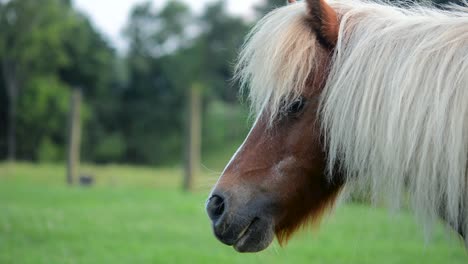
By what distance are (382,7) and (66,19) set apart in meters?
39.9

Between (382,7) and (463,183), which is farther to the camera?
(382,7)

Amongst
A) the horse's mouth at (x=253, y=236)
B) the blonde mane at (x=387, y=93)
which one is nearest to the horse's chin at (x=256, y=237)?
the horse's mouth at (x=253, y=236)

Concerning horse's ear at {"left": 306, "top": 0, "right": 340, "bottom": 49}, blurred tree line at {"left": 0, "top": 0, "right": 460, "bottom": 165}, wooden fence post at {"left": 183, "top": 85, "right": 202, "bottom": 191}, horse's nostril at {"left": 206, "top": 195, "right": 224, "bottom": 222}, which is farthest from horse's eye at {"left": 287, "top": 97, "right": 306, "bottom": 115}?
blurred tree line at {"left": 0, "top": 0, "right": 460, "bottom": 165}

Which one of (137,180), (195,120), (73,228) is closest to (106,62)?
(137,180)

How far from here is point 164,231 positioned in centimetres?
Result: 718

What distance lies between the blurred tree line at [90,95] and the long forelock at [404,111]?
30002 mm

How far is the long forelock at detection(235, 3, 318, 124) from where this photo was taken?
103 inches

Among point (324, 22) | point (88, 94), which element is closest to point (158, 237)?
point (324, 22)

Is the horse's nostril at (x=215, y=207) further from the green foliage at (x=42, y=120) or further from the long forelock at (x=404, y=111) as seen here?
the green foliage at (x=42, y=120)

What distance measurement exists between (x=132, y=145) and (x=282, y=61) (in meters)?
37.2

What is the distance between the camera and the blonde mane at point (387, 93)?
228 cm

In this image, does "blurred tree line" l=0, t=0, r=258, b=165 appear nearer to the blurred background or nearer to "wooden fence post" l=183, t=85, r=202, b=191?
the blurred background

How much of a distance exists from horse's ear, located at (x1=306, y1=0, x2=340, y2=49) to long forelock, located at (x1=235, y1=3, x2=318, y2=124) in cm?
4

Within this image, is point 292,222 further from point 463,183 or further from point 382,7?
point 382,7
